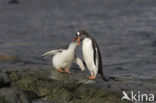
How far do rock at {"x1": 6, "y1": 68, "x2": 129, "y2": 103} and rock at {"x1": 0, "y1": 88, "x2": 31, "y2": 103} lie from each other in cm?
36

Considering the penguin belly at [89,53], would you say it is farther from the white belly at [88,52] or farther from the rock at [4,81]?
the rock at [4,81]

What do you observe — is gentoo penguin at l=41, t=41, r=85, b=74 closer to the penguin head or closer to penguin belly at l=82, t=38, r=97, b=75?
the penguin head

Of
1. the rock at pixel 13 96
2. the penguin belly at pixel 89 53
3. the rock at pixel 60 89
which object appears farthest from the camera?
the penguin belly at pixel 89 53

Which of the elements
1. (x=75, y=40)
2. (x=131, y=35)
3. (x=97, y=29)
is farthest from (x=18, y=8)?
(x=75, y=40)

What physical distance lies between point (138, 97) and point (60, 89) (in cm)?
164

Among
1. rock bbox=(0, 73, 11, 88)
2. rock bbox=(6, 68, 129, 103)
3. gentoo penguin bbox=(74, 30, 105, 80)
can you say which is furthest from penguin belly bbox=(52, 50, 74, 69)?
rock bbox=(0, 73, 11, 88)

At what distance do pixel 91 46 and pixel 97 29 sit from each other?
13.2 meters

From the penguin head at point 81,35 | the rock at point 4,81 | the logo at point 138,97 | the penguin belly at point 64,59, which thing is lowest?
the logo at point 138,97

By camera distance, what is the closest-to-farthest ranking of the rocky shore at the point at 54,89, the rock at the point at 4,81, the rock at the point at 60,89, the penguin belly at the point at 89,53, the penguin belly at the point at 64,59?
the rock at the point at 4,81 → the rocky shore at the point at 54,89 → the rock at the point at 60,89 → the penguin belly at the point at 89,53 → the penguin belly at the point at 64,59

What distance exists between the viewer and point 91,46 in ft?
32.2

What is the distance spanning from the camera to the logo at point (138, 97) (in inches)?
342

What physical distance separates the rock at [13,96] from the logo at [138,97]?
1.99 m

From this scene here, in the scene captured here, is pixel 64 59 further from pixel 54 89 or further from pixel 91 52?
pixel 54 89

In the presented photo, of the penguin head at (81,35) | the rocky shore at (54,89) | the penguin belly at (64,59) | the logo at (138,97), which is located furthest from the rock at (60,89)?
the penguin head at (81,35)
